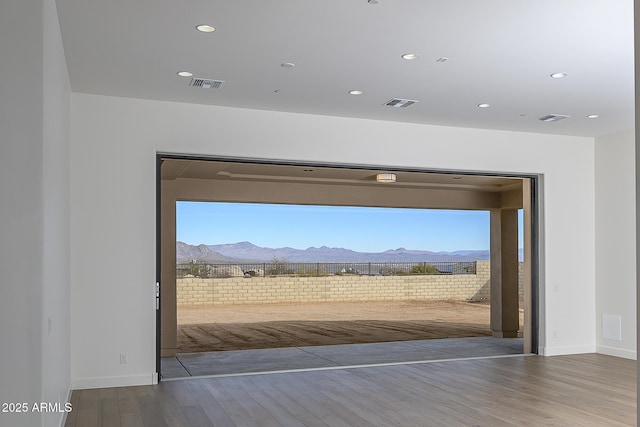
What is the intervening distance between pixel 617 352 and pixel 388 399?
407cm

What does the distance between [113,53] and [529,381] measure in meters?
5.12

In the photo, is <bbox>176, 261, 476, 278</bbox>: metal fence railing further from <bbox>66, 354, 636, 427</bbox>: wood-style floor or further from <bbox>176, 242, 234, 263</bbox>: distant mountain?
<bbox>66, 354, 636, 427</bbox>: wood-style floor

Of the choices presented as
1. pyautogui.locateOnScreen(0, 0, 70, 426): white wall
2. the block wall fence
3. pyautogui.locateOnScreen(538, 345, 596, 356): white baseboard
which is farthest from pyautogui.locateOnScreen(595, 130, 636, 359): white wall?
pyautogui.locateOnScreen(0, 0, 70, 426): white wall

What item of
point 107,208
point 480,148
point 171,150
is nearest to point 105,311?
point 107,208

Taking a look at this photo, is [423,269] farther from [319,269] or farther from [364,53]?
[364,53]

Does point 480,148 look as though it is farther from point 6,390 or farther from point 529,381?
point 6,390

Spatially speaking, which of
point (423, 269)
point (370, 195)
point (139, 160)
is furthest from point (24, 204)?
point (423, 269)

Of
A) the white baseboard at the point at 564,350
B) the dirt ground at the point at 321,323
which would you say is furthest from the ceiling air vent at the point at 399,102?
the dirt ground at the point at 321,323

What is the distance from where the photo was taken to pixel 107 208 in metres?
6.54

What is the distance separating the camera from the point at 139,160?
6.68 metres

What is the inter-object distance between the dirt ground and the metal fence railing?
569mm

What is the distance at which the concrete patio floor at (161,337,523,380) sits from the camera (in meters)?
7.65

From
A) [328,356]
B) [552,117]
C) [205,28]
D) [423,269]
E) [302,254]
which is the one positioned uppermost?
[205,28]

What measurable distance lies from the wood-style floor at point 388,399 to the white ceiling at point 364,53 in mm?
2913
